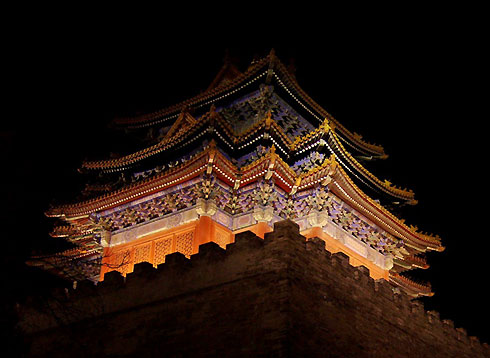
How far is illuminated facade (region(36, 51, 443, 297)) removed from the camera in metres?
16.3

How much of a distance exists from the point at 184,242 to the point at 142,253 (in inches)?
63.6

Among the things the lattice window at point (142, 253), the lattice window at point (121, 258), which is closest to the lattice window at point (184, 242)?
the lattice window at point (142, 253)

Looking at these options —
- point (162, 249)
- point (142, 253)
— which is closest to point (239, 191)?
point (162, 249)

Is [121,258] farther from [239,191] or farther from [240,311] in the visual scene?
[240,311]

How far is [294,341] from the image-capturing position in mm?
8898

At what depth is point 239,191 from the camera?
1689 cm

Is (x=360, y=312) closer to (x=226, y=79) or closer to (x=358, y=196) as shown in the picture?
(x=358, y=196)

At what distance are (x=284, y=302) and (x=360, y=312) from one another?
7.30ft

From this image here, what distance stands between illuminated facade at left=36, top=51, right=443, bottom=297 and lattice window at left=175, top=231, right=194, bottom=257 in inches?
1.2

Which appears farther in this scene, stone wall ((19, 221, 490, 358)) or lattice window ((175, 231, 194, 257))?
lattice window ((175, 231, 194, 257))

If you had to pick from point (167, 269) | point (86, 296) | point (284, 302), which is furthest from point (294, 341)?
point (86, 296)

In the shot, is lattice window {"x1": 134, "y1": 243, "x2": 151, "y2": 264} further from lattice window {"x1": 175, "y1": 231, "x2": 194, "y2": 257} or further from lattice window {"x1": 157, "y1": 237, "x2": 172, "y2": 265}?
lattice window {"x1": 175, "y1": 231, "x2": 194, "y2": 257}

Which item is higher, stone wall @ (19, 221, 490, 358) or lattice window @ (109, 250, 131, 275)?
lattice window @ (109, 250, 131, 275)

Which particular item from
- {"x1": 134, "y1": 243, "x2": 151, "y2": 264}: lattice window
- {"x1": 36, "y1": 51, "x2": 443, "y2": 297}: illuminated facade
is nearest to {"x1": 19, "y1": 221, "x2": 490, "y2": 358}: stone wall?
{"x1": 36, "y1": 51, "x2": 443, "y2": 297}: illuminated facade
